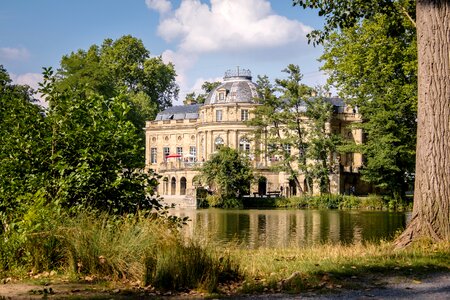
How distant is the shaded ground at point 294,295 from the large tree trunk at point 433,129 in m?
2.62

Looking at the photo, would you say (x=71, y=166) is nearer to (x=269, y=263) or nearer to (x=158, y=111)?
(x=269, y=263)

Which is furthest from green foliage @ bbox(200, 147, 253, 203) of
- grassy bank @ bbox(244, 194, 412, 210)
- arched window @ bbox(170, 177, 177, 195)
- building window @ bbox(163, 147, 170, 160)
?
building window @ bbox(163, 147, 170, 160)

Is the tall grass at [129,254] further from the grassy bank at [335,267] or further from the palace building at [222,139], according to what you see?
the palace building at [222,139]

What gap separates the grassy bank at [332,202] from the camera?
125ft

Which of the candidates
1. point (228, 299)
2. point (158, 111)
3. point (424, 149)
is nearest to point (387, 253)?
point (424, 149)

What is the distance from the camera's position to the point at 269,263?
26.4ft

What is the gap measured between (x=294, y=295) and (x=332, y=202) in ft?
117

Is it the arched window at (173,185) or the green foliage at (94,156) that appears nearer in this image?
the green foliage at (94,156)

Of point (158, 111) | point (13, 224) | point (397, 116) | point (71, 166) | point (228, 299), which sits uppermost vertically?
point (158, 111)

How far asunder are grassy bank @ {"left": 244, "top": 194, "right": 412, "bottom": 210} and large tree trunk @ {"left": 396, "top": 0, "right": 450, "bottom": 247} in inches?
1135

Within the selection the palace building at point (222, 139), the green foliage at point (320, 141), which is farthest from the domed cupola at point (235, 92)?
the green foliage at point (320, 141)

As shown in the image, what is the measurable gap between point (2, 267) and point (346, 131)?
52.3 meters

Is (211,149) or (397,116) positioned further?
(211,149)

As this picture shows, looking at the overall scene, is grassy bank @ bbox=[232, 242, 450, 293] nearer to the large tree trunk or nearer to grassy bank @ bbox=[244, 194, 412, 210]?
the large tree trunk
